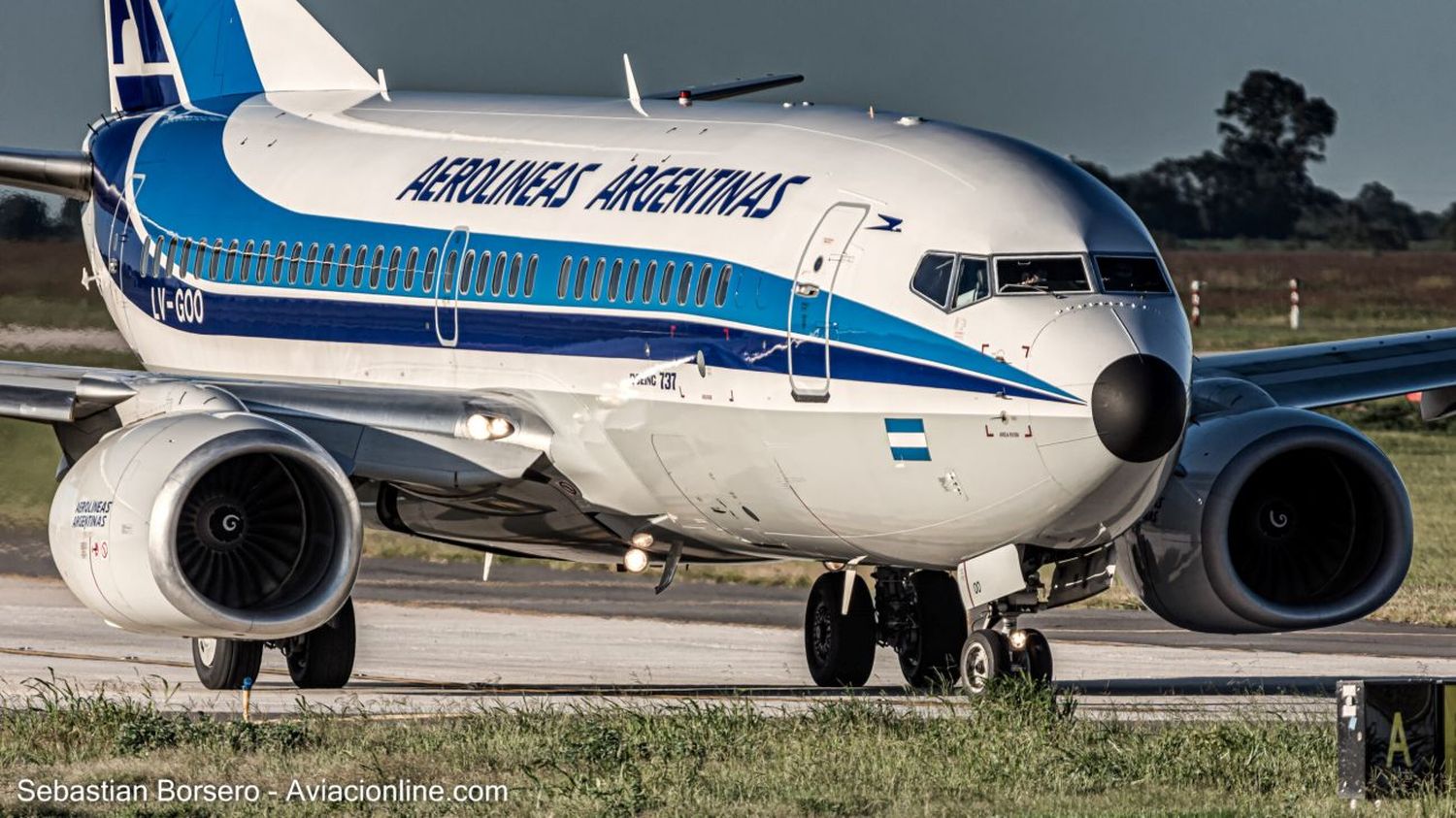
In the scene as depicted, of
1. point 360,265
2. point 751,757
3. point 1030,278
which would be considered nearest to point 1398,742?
point 751,757

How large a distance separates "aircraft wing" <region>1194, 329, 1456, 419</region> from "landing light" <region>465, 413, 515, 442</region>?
5883 mm

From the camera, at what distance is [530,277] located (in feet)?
73.3

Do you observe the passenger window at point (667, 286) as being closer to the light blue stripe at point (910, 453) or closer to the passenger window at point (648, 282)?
the passenger window at point (648, 282)

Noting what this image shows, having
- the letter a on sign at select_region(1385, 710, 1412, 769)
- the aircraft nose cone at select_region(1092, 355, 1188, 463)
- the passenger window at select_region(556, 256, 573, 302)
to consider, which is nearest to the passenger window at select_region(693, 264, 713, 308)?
the passenger window at select_region(556, 256, 573, 302)

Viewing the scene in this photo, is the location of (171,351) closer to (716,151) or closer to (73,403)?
(73,403)

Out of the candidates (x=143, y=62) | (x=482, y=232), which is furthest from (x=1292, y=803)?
(x=143, y=62)

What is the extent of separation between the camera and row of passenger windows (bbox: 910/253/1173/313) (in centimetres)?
1842

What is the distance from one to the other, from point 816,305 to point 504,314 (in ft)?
12.9

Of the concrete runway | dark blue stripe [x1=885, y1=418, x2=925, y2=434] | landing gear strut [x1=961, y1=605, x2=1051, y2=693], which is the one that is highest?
dark blue stripe [x1=885, y1=418, x2=925, y2=434]

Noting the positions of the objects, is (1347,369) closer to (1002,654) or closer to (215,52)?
(1002,654)

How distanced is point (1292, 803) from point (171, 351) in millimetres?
14380

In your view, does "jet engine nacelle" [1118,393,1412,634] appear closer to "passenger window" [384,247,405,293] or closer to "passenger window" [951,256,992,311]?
"passenger window" [951,256,992,311]

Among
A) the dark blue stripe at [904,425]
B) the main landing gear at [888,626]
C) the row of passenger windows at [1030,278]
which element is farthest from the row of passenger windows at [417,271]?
the main landing gear at [888,626]

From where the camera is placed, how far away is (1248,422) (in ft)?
71.3
